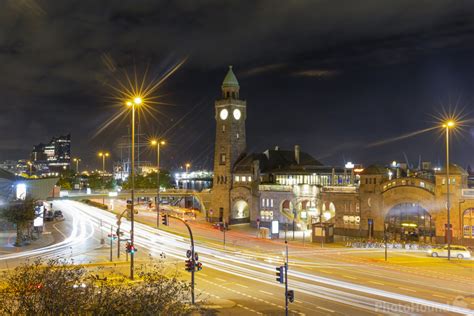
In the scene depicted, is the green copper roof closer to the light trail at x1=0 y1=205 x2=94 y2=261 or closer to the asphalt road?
the light trail at x1=0 y1=205 x2=94 y2=261

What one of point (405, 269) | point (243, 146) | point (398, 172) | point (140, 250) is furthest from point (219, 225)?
point (405, 269)

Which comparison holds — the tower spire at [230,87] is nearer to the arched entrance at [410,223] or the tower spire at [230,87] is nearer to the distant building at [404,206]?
the distant building at [404,206]

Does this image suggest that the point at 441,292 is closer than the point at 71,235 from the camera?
Yes

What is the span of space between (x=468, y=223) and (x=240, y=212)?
4252 centimetres

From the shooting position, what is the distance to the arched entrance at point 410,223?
66.6m

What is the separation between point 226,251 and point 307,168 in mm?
37862

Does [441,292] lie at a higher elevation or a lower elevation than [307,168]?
lower

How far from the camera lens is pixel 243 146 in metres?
95.2

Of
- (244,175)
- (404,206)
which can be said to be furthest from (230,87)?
(404,206)

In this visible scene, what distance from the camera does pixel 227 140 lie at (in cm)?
9306

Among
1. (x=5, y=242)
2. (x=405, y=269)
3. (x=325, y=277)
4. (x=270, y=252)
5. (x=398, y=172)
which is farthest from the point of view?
(x=398, y=172)

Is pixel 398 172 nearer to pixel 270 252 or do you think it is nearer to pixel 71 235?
pixel 270 252

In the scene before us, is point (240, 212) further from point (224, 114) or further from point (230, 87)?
point (230, 87)

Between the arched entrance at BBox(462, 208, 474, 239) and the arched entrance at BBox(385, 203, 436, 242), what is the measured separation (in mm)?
4237
